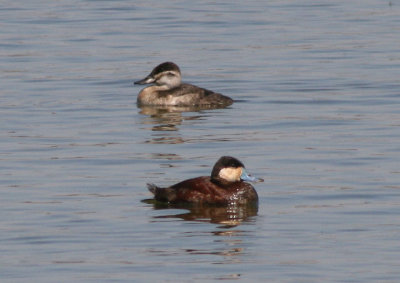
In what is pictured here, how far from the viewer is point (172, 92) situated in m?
23.9

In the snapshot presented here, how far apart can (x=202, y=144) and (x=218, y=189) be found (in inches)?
153

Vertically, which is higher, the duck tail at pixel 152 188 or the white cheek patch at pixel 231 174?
the white cheek patch at pixel 231 174

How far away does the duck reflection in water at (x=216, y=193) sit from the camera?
14.8 metres

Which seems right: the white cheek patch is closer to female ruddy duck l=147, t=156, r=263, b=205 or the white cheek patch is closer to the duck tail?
female ruddy duck l=147, t=156, r=263, b=205

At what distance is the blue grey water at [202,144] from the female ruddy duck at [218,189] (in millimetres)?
264

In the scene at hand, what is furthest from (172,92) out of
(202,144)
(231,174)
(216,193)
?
(216,193)

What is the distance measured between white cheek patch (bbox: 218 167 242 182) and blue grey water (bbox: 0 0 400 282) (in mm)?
509

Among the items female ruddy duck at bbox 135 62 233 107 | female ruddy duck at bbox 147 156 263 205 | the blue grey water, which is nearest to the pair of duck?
female ruddy duck at bbox 147 156 263 205

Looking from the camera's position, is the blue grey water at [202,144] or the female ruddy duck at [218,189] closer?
the blue grey water at [202,144]

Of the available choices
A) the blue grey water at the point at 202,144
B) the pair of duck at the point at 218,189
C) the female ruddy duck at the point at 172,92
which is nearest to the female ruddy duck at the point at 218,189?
the pair of duck at the point at 218,189

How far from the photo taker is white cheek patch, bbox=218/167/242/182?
49.1ft

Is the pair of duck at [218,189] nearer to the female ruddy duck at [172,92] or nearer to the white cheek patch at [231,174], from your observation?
the white cheek patch at [231,174]

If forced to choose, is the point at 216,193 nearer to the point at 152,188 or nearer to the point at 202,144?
the point at 152,188

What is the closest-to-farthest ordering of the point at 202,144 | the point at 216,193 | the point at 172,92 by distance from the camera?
the point at 216,193
the point at 202,144
the point at 172,92
